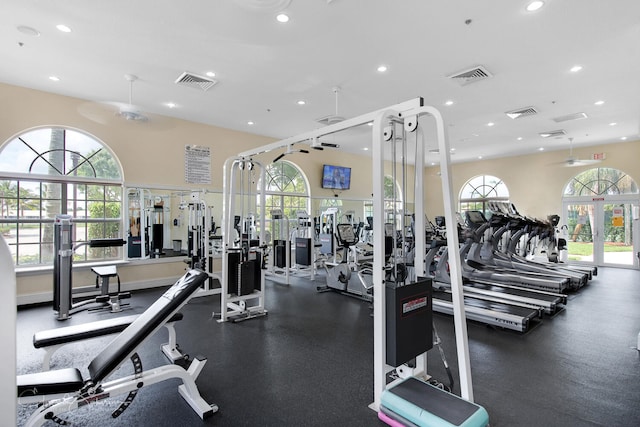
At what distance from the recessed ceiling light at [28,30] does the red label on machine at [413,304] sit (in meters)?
4.67

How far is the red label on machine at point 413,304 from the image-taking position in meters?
2.30

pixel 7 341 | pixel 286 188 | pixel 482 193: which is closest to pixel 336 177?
pixel 286 188

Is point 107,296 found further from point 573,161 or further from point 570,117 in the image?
point 573,161

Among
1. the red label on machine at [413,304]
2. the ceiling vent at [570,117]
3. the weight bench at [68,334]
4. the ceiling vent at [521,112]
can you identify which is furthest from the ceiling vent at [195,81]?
the ceiling vent at [570,117]

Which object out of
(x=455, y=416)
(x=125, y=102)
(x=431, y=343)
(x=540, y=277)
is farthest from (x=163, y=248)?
(x=540, y=277)

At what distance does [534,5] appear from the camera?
304 centimetres

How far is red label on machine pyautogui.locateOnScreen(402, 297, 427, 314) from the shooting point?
2.30 m

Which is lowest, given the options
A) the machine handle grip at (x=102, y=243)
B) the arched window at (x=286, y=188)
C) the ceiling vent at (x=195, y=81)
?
the machine handle grip at (x=102, y=243)

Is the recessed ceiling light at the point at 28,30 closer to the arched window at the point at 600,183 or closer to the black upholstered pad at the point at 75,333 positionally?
the black upholstered pad at the point at 75,333

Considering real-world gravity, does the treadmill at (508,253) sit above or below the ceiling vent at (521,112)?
below

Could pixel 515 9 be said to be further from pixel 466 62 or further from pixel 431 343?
pixel 431 343

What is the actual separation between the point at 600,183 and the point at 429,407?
10.3 metres

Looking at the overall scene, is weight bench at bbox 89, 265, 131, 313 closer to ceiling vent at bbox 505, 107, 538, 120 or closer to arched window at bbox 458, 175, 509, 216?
ceiling vent at bbox 505, 107, 538, 120

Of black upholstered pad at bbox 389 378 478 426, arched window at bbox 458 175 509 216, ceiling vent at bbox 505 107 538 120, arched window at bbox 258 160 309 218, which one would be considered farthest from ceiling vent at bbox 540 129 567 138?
black upholstered pad at bbox 389 378 478 426
